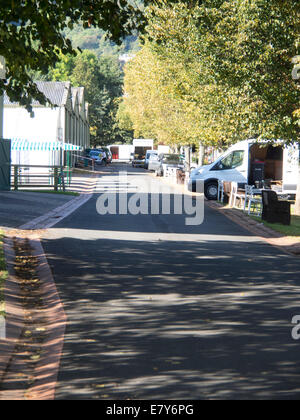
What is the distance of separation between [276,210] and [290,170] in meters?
10.9

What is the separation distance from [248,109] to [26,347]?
16.3 meters

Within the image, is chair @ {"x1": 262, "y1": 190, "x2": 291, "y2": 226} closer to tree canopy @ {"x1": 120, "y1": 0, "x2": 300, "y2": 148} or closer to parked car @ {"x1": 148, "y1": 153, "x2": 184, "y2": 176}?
tree canopy @ {"x1": 120, "y1": 0, "x2": 300, "y2": 148}

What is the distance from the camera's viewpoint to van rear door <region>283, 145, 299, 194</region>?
30.8 m

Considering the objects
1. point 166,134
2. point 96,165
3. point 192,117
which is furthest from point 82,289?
point 96,165

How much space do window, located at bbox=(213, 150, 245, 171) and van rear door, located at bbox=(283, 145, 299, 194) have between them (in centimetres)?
191

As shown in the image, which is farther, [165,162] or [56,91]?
[56,91]

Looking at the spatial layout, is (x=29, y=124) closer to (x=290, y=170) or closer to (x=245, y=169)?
(x=245, y=169)

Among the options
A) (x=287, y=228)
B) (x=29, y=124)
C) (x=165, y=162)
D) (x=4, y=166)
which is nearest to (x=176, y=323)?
(x=287, y=228)

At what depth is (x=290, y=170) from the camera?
102 feet

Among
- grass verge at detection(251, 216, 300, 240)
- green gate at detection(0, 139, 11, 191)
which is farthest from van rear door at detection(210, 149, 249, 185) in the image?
grass verge at detection(251, 216, 300, 240)

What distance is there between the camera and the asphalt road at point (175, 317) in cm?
595

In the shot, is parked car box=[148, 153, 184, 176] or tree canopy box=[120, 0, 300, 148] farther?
parked car box=[148, 153, 184, 176]

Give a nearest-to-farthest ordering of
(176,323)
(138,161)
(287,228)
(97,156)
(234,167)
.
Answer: (176,323)
(287,228)
(234,167)
(97,156)
(138,161)

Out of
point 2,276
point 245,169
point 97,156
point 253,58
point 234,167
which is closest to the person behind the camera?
point 2,276
